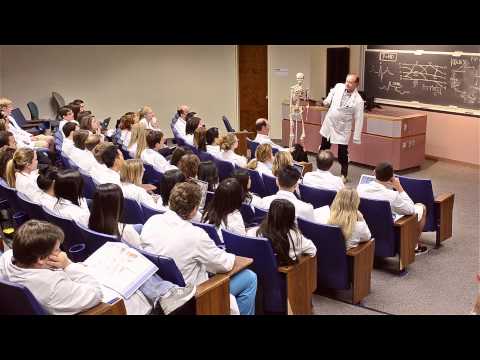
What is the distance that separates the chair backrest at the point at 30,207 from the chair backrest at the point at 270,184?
231 centimetres

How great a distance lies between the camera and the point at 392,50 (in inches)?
396

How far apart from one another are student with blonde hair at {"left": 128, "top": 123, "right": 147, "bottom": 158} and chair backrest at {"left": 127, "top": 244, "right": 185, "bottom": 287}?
366 cm

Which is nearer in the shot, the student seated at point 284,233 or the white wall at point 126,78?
the student seated at point 284,233

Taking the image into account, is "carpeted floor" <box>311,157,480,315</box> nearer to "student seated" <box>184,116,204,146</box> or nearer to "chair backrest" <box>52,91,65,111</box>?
"student seated" <box>184,116,204,146</box>

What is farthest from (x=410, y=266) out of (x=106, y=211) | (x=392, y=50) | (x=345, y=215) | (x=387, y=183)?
(x=392, y=50)

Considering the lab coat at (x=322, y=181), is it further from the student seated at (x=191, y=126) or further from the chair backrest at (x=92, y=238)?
the student seated at (x=191, y=126)

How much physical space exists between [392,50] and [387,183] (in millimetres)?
5765

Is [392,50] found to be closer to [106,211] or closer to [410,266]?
[410,266]

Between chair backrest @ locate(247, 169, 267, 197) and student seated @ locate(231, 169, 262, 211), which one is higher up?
student seated @ locate(231, 169, 262, 211)

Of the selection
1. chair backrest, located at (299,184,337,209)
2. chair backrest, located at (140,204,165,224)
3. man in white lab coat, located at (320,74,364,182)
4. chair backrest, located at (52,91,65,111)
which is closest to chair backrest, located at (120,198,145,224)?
chair backrest, located at (140,204,165,224)

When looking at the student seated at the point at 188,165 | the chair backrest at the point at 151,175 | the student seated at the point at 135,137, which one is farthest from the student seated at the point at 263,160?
the student seated at the point at 135,137

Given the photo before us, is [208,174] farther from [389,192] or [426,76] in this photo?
[426,76]

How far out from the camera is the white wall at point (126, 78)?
10391 millimetres

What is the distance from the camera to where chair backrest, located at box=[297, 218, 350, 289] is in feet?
13.3
